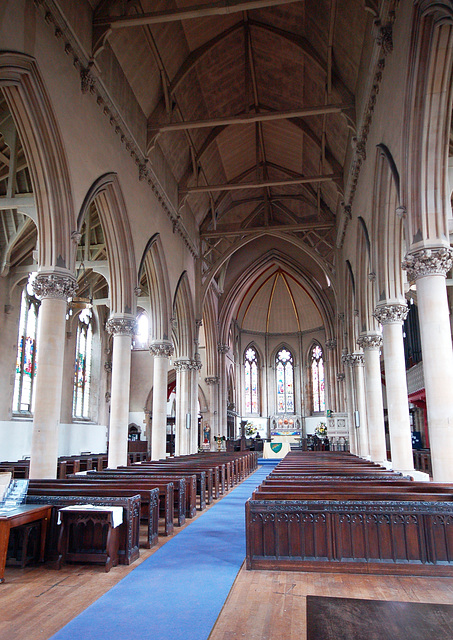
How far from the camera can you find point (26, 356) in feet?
63.1

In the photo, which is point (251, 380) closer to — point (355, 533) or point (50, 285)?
point (50, 285)

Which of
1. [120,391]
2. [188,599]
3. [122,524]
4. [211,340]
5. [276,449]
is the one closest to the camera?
[188,599]

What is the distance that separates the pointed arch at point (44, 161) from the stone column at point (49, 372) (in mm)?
424

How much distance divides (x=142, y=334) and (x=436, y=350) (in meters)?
22.6

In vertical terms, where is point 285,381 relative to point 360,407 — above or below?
above

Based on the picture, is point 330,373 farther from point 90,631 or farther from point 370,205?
point 90,631

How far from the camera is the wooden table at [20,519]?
537cm

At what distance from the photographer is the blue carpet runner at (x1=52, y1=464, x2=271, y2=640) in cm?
405

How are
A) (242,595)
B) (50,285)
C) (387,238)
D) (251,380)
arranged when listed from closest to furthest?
(242,595), (50,285), (387,238), (251,380)

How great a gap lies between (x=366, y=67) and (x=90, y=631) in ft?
43.9

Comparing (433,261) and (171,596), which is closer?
(171,596)

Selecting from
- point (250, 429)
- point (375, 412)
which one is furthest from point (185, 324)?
point (250, 429)

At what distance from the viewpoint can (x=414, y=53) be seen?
841 cm

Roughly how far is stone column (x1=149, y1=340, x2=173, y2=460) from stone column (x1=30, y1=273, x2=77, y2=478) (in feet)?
24.5
